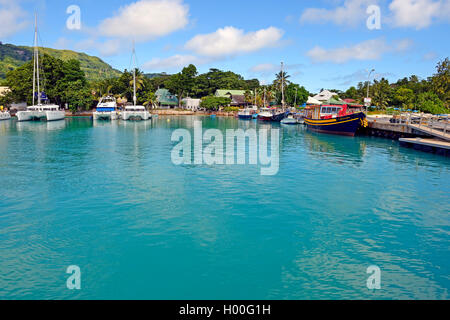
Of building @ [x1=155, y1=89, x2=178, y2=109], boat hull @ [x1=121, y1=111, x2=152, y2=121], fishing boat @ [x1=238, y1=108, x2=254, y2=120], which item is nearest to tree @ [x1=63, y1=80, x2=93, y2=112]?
boat hull @ [x1=121, y1=111, x2=152, y2=121]

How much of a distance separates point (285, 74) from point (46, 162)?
98784mm

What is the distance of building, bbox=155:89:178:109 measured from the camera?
128125 millimetres

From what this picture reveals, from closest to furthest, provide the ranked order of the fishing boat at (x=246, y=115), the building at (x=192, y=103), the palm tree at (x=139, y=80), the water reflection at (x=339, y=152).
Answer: the water reflection at (x=339, y=152), the fishing boat at (x=246, y=115), the palm tree at (x=139, y=80), the building at (x=192, y=103)

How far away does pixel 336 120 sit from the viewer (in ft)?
175

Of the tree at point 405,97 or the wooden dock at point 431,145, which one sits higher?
the tree at point 405,97

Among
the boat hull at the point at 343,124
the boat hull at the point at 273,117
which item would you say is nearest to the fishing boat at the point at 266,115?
the boat hull at the point at 273,117

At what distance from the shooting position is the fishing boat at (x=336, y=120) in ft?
164

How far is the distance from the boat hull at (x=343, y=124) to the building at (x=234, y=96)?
7114 cm

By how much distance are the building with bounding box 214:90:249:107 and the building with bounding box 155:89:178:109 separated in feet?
57.6

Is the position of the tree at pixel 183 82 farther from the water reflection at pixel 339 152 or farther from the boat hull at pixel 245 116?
the water reflection at pixel 339 152

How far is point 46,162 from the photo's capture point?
27172 mm

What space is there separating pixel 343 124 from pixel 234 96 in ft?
262

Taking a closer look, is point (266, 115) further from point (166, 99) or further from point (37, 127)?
point (37, 127)
